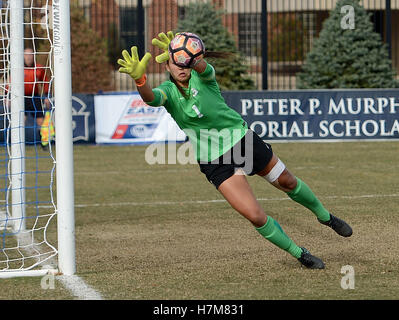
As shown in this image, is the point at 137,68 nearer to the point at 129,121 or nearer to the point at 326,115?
the point at 326,115

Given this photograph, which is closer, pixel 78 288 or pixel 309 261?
pixel 78 288

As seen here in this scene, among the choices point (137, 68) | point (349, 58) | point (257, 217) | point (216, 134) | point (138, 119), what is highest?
point (349, 58)

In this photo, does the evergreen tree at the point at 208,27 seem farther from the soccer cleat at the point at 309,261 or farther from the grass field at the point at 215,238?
the soccer cleat at the point at 309,261

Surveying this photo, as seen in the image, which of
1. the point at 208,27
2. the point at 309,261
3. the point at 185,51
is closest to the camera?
the point at 185,51

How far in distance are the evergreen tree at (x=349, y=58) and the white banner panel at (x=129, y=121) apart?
5.80m

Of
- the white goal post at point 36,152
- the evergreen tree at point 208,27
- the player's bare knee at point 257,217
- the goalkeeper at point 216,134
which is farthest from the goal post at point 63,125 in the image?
the evergreen tree at point 208,27

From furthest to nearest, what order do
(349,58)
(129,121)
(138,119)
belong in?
(349,58) < (129,121) < (138,119)

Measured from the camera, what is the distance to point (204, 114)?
7.24 metres

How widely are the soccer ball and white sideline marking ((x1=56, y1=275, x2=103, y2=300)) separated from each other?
199cm

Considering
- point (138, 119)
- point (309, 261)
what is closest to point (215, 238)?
point (309, 261)

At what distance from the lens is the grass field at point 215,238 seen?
6.93 metres

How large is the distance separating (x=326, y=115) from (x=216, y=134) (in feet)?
40.7

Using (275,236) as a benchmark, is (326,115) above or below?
above
